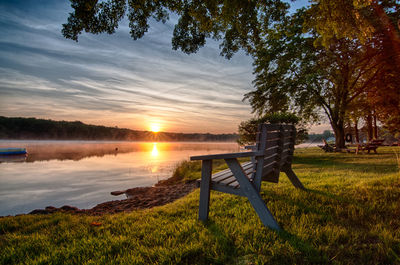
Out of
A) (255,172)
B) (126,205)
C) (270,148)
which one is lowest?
(126,205)

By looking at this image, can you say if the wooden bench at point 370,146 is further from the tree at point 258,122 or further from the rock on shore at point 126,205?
the rock on shore at point 126,205

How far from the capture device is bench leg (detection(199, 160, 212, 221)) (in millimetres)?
2594

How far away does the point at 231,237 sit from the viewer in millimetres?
2162

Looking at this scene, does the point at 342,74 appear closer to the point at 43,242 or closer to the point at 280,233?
the point at 280,233

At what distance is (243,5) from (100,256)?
19.3ft

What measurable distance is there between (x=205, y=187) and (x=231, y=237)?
0.69m

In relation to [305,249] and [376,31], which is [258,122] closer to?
[376,31]

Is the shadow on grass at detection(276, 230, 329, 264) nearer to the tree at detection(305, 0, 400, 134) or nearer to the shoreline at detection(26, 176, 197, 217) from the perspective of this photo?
the shoreline at detection(26, 176, 197, 217)

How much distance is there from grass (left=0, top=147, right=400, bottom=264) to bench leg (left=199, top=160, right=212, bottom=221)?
0.15m

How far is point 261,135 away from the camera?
8.52ft

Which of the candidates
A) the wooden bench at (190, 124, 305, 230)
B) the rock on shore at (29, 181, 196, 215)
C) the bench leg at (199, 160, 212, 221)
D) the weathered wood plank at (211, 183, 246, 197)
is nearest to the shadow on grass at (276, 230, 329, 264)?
the wooden bench at (190, 124, 305, 230)

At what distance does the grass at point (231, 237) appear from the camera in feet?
5.90

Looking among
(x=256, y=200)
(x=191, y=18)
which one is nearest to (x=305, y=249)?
(x=256, y=200)

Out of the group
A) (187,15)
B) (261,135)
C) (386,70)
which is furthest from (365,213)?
(386,70)
